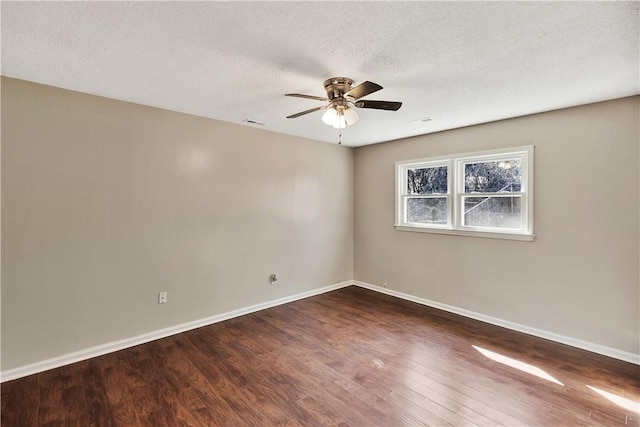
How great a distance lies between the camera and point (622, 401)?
2.12 m

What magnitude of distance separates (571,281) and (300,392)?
2.90 meters

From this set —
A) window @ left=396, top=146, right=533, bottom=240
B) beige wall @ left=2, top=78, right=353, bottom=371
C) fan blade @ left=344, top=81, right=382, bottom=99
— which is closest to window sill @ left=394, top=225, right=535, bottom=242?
window @ left=396, top=146, right=533, bottom=240

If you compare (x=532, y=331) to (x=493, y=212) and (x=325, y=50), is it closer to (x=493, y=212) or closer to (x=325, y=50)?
(x=493, y=212)

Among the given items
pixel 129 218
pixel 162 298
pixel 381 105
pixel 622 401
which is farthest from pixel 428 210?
pixel 129 218

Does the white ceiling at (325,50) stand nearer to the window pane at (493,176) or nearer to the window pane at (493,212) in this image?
the window pane at (493,176)

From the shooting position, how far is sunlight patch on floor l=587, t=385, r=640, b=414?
6.75 feet

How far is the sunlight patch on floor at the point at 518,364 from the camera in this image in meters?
2.42

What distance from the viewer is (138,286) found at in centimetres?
300

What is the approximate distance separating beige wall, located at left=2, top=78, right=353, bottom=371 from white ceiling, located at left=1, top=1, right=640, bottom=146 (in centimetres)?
42

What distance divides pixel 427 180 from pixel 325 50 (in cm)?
295

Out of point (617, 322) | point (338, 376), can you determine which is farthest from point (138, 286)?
point (617, 322)

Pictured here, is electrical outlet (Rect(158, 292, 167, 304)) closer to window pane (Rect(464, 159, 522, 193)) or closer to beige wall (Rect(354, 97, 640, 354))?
beige wall (Rect(354, 97, 640, 354))

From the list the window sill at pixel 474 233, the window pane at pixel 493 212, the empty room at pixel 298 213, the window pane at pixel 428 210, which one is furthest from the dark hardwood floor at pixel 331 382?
the window pane at pixel 428 210

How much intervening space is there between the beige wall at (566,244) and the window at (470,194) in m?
0.11
